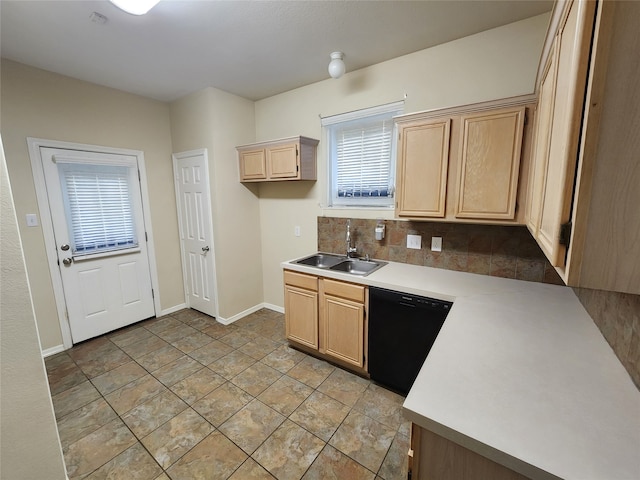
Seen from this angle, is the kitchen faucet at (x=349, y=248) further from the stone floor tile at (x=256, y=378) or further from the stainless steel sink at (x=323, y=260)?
the stone floor tile at (x=256, y=378)

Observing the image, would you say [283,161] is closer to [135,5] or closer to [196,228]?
[196,228]

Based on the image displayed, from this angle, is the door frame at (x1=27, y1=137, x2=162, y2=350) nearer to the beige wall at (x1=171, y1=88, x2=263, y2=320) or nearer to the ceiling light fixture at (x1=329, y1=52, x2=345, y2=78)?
the beige wall at (x1=171, y1=88, x2=263, y2=320)

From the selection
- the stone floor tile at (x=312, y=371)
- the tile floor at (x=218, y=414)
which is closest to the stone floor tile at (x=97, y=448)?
the tile floor at (x=218, y=414)

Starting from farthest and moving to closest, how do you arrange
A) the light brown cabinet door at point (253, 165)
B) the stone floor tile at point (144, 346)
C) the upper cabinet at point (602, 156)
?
the light brown cabinet door at point (253, 165) → the stone floor tile at point (144, 346) → the upper cabinet at point (602, 156)

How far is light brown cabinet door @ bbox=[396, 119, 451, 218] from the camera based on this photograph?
192cm

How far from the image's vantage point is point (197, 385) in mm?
2236

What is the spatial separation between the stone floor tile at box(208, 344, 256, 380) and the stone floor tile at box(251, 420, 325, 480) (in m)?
0.77

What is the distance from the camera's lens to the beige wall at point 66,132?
2.38m

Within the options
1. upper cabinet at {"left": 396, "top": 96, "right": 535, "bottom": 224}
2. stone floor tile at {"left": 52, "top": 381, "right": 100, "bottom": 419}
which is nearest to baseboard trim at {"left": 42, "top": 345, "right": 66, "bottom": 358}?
stone floor tile at {"left": 52, "top": 381, "right": 100, "bottom": 419}

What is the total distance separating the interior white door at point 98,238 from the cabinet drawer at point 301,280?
200 cm

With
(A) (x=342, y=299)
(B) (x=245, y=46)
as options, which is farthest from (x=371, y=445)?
(B) (x=245, y=46)

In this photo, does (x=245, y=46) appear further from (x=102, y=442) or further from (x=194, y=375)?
(x=102, y=442)

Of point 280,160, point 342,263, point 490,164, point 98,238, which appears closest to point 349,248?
point 342,263

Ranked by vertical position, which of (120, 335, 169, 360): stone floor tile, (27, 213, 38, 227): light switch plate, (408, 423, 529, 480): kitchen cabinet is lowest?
(120, 335, 169, 360): stone floor tile
